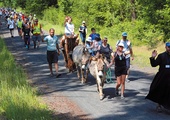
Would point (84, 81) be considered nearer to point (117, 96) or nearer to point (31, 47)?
point (117, 96)

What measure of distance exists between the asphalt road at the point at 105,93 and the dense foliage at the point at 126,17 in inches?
180

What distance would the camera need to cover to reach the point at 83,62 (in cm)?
1198

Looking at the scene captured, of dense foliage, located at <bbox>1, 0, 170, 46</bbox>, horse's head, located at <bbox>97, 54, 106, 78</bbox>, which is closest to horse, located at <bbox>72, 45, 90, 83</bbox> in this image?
horse's head, located at <bbox>97, 54, 106, 78</bbox>

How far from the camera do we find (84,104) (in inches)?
382

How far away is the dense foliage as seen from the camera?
19078 mm

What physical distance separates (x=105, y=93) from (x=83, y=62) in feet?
5.66

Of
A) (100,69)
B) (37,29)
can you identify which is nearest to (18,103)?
(100,69)

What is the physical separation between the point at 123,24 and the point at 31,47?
7.43 metres

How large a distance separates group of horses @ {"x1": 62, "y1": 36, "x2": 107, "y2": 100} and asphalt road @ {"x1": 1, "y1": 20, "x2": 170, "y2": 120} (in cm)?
39

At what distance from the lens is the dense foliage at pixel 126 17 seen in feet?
62.6

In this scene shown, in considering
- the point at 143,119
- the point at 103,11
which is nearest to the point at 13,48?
the point at 103,11

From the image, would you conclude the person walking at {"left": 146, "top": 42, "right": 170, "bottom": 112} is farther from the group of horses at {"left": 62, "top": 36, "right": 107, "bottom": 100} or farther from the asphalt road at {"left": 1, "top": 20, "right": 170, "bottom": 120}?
the group of horses at {"left": 62, "top": 36, "right": 107, "bottom": 100}

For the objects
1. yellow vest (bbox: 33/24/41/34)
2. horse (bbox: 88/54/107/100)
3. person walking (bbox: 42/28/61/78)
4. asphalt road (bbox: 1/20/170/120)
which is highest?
yellow vest (bbox: 33/24/41/34)

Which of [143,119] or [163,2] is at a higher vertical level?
[163,2]
